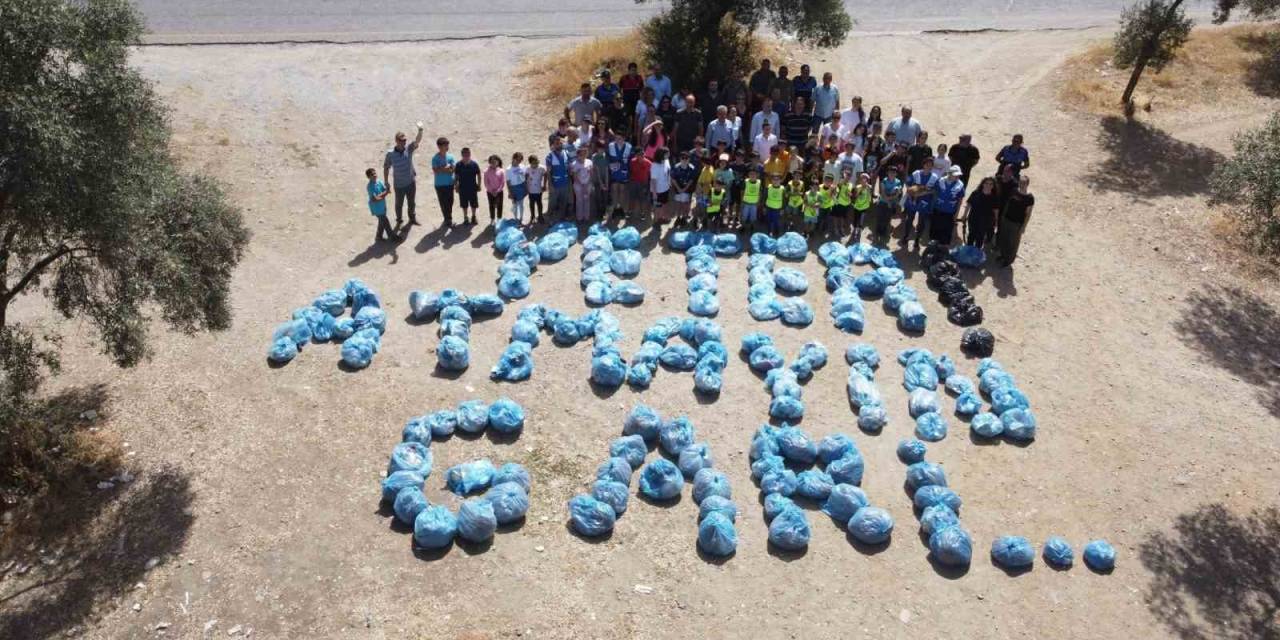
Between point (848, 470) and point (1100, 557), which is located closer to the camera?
point (1100, 557)

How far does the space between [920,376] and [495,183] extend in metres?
7.23

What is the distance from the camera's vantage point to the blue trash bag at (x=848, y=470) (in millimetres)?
10695

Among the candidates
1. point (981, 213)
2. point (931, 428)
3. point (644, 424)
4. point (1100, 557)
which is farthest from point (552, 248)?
point (1100, 557)

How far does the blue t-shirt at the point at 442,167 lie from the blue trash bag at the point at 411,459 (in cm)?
564

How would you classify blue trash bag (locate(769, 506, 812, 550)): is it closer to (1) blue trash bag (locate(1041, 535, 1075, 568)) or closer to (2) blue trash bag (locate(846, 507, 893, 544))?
(2) blue trash bag (locate(846, 507, 893, 544))

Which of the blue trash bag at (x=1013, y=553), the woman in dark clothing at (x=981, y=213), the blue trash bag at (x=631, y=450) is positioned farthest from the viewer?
the woman in dark clothing at (x=981, y=213)

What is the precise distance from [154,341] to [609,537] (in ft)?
22.9

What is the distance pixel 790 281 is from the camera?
1420 centimetres

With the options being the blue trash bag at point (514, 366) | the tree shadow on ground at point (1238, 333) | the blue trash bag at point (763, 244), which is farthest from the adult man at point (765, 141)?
the tree shadow on ground at point (1238, 333)

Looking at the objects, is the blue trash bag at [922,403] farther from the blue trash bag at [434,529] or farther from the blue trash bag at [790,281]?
the blue trash bag at [434,529]

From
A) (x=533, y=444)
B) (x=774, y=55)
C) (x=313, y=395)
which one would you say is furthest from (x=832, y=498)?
(x=774, y=55)

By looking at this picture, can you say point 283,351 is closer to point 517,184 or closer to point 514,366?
point 514,366

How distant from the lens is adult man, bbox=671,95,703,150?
635 inches

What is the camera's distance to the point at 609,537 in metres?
10.0
